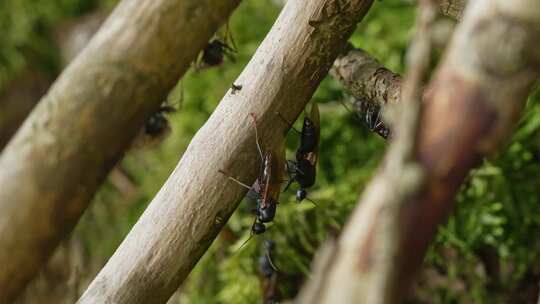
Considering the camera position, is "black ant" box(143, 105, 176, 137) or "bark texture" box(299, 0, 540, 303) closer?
"bark texture" box(299, 0, 540, 303)

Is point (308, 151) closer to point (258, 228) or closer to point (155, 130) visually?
point (258, 228)

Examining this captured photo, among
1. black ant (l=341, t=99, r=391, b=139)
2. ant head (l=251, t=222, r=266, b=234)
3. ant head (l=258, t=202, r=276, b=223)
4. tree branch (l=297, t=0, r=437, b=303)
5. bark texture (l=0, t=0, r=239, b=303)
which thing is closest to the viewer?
tree branch (l=297, t=0, r=437, b=303)

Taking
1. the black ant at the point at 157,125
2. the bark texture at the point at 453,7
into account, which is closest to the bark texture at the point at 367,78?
the bark texture at the point at 453,7

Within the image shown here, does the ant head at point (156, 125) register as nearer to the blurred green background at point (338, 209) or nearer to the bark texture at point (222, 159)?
the blurred green background at point (338, 209)

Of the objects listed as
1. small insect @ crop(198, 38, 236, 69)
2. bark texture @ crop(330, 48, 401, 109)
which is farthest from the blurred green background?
bark texture @ crop(330, 48, 401, 109)

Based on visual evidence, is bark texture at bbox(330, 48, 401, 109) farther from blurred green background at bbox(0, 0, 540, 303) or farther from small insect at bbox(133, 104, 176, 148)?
small insect at bbox(133, 104, 176, 148)

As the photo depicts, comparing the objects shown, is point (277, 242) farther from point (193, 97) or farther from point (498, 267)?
point (193, 97)

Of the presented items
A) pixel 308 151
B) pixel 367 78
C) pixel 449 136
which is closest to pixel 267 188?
pixel 308 151
